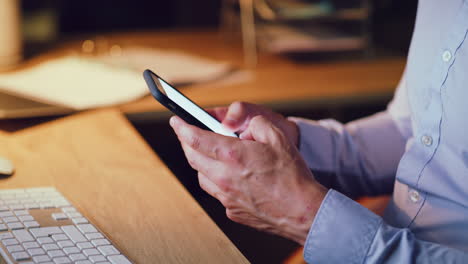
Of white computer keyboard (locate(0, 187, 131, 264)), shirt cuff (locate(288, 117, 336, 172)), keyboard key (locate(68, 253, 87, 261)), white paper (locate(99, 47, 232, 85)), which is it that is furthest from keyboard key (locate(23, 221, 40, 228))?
white paper (locate(99, 47, 232, 85))

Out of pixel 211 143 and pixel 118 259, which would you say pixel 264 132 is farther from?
pixel 118 259

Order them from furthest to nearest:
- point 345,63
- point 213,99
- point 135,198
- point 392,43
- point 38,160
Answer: point 392,43, point 345,63, point 213,99, point 38,160, point 135,198

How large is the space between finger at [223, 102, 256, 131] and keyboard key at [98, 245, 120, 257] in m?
0.32

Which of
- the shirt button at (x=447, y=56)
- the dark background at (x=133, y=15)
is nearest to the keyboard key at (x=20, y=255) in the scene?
the shirt button at (x=447, y=56)

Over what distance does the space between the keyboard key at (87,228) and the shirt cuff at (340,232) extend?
27cm

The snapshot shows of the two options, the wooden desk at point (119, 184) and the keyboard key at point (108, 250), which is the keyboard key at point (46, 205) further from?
the keyboard key at point (108, 250)

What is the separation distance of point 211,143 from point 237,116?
207 mm

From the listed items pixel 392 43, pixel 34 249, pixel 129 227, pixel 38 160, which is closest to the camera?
pixel 34 249

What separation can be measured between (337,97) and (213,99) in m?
0.29

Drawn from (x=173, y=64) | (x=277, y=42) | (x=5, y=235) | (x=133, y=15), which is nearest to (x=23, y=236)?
(x=5, y=235)

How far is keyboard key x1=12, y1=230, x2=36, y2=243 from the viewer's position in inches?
29.9

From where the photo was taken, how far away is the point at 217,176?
32.1 inches

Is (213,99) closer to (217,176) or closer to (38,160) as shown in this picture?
(38,160)

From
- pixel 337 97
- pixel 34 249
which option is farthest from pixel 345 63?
pixel 34 249
